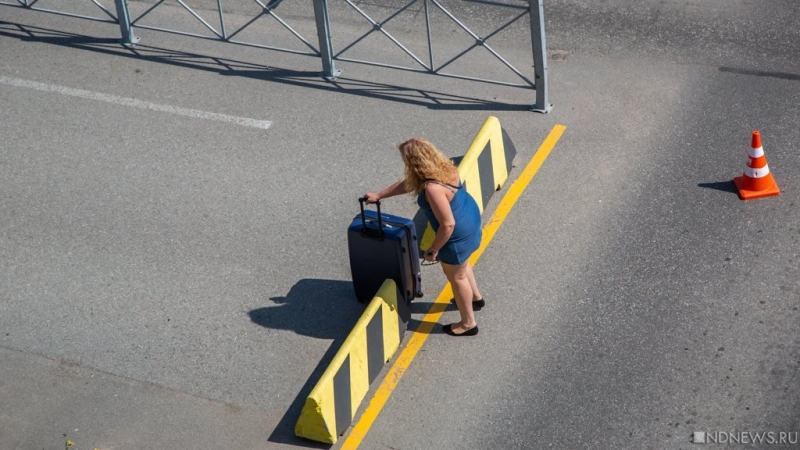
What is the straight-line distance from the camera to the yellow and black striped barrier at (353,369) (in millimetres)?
6617

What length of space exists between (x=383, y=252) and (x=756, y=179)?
3.42m

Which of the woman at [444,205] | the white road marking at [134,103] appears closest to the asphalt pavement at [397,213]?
the white road marking at [134,103]

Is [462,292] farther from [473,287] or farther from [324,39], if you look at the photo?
[324,39]

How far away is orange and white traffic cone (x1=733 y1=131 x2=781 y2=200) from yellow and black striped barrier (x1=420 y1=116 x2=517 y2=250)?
6.78 feet

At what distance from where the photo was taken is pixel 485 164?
28.9 feet

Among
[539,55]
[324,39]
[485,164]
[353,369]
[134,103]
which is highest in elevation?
[324,39]

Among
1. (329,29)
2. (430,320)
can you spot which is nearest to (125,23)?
(329,29)

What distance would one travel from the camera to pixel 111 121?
10.4m

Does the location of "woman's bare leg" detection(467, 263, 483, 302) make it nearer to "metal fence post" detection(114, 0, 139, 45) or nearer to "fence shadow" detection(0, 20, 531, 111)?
"fence shadow" detection(0, 20, 531, 111)

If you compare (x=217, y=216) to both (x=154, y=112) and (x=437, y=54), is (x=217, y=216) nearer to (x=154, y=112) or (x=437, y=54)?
(x=154, y=112)

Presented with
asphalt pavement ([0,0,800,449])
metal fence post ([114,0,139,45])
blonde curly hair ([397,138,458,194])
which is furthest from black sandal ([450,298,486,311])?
metal fence post ([114,0,139,45])

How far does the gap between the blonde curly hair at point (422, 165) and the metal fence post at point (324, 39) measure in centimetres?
394

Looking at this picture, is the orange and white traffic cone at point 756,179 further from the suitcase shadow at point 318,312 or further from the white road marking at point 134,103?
the white road marking at point 134,103

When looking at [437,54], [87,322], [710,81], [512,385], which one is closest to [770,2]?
[710,81]
